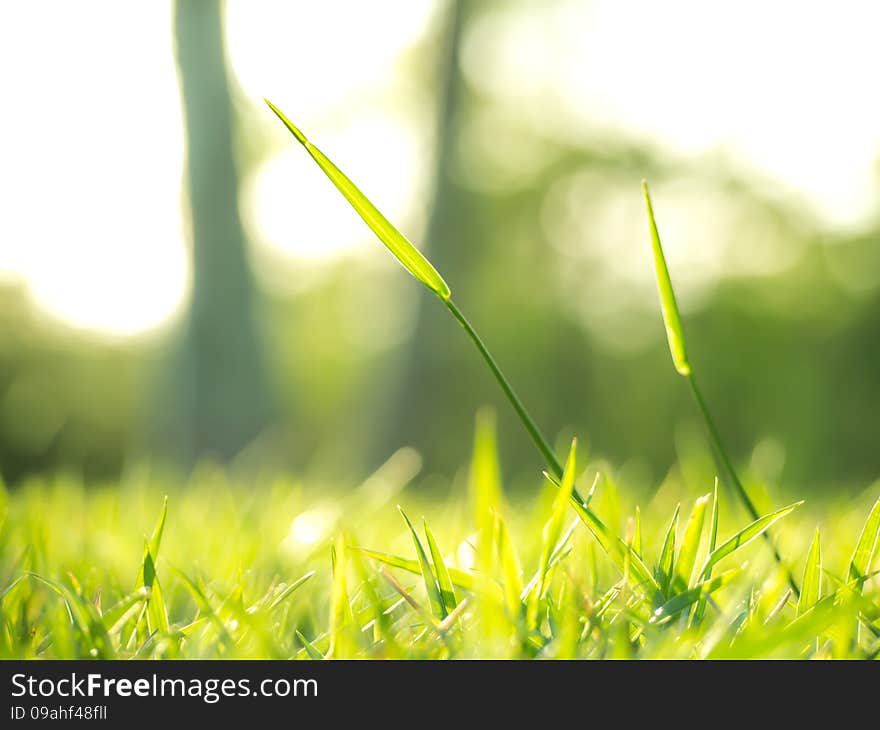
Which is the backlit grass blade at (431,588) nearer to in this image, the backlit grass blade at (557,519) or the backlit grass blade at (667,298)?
the backlit grass blade at (557,519)

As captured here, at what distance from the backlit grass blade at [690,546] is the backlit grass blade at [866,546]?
0.08 m

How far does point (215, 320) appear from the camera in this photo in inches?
115

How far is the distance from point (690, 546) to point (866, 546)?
0.34 feet

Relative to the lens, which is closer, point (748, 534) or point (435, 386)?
point (748, 534)

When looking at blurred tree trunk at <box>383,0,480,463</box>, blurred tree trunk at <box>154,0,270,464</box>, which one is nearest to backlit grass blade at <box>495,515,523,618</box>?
blurred tree trunk at <box>154,0,270,464</box>

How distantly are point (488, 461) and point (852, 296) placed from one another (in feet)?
33.1

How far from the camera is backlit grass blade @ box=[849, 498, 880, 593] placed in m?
0.39

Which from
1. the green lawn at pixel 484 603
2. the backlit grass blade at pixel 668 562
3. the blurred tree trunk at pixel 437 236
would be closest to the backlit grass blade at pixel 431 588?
the green lawn at pixel 484 603

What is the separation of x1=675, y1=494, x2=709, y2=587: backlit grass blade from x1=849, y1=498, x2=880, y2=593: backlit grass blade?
0.27 feet

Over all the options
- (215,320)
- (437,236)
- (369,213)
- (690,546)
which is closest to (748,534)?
(690,546)

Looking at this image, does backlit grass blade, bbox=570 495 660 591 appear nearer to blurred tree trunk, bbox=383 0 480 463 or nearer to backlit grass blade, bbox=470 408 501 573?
backlit grass blade, bbox=470 408 501 573

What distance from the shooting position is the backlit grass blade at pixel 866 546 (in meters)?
0.39

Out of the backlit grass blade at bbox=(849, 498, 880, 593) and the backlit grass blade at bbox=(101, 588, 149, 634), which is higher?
the backlit grass blade at bbox=(101, 588, 149, 634)

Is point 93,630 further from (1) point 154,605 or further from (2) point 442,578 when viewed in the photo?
(2) point 442,578
